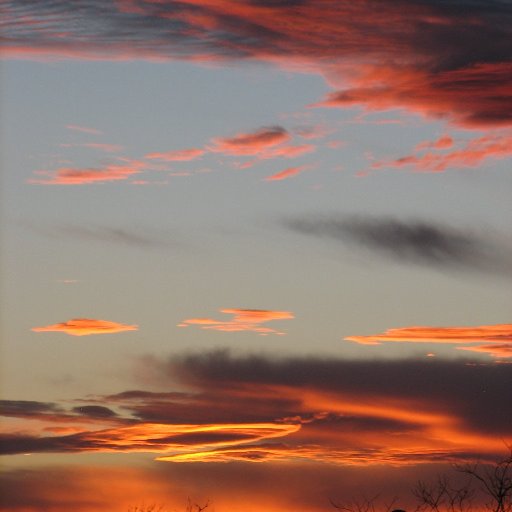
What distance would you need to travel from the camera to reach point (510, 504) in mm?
35125

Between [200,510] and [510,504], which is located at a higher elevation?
[510,504]

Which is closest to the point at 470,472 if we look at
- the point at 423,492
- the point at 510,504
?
the point at 510,504

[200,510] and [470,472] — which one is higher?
[470,472]

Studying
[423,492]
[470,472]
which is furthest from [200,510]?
[470,472]

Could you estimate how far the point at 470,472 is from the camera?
32781mm

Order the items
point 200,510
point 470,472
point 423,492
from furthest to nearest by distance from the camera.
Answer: point 200,510, point 423,492, point 470,472

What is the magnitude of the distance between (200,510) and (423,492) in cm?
2979

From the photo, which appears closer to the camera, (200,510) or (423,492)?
(423,492)

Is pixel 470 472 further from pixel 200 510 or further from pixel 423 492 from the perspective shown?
pixel 200 510

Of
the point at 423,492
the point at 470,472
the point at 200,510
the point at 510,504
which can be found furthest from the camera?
the point at 200,510

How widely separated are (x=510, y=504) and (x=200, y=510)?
124 ft

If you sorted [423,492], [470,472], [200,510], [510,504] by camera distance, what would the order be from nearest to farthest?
1. [470,472]
2. [510,504]
3. [423,492]
4. [200,510]

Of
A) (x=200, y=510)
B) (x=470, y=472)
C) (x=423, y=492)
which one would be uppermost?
(x=470, y=472)

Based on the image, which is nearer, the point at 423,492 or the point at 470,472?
the point at 470,472
